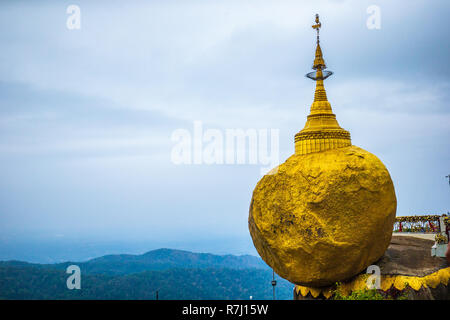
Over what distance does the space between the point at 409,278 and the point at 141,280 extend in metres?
49.6

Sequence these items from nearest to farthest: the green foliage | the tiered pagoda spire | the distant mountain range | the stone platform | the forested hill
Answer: the green foliage, the stone platform, the tiered pagoda spire, the distant mountain range, the forested hill

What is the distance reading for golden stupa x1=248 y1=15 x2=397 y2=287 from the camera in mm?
13656

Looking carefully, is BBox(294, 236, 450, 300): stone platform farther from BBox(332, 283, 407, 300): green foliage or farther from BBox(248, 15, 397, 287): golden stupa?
BBox(248, 15, 397, 287): golden stupa

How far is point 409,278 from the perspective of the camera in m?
13.9

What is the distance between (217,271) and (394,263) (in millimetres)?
58472

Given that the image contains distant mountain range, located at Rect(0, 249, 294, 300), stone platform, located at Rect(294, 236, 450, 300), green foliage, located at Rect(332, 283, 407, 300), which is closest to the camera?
green foliage, located at Rect(332, 283, 407, 300)

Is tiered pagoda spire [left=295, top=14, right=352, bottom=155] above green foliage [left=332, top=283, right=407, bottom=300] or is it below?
above

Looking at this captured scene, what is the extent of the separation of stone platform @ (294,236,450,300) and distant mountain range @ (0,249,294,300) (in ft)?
139

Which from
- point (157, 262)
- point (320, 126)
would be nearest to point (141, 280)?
point (157, 262)

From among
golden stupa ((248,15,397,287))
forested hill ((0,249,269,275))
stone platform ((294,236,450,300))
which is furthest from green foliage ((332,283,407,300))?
forested hill ((0,249,269,275))

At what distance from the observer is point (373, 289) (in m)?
13.9
